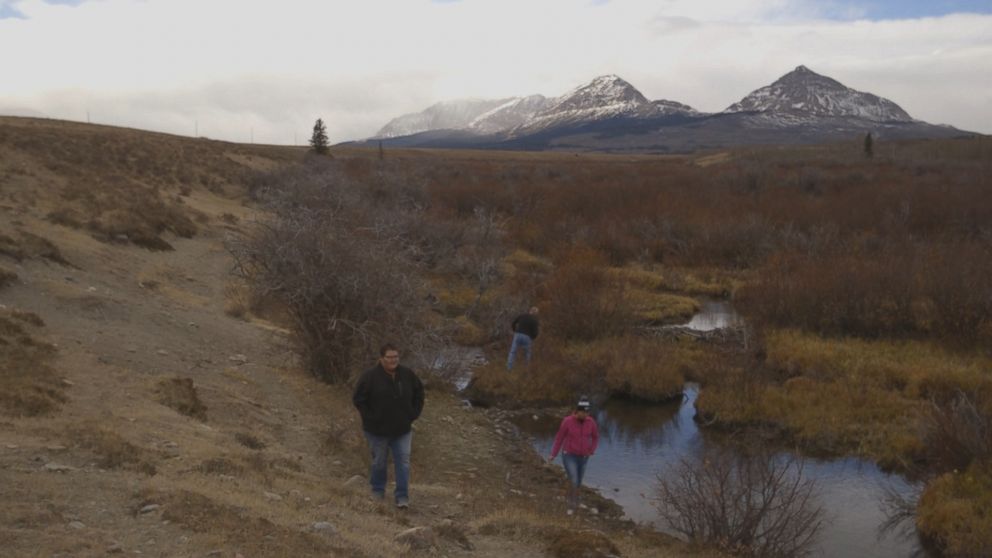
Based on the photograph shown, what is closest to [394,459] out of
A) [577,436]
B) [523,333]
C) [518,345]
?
[577,436]

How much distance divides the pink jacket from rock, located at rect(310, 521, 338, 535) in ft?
13.7

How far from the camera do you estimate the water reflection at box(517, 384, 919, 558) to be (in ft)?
37.7

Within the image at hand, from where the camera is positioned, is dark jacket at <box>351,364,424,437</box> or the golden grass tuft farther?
the golden grass tuft

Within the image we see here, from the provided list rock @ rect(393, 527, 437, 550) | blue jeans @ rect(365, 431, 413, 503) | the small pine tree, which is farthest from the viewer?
the small pine tree

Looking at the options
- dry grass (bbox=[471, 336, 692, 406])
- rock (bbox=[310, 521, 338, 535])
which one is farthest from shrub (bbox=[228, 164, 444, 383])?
rock (bbox=[310, 521, 338, 535])

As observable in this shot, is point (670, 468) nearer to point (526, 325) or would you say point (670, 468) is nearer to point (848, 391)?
point (848, 391)

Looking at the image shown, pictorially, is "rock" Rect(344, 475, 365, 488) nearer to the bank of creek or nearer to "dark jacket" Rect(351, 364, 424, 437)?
"dark jacket" Rect(351, 364, 424, 437)

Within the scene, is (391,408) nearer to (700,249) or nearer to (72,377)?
(72,377)

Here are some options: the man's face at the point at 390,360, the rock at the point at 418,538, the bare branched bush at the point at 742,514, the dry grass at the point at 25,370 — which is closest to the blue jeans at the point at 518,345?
the bare branched bush at the point at 742,514

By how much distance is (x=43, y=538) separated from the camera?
6559 millimetres

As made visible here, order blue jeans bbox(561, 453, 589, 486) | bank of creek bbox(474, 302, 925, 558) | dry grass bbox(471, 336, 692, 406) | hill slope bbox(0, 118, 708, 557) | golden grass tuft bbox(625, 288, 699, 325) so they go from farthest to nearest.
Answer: golden grass tuft bbox(625, 288, 699, 325) → dry grass bbox(471, 336, 692, 406) → blue jeans bbox(561, 453, 589, 486) → bank of creek bbox(474, 302, 925, 558) → hill slope bbox(0, 118, 708, 557)

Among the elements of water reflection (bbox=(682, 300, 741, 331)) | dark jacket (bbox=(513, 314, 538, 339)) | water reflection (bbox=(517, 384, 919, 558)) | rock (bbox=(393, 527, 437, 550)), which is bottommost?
water reflection (bbox=(517, 384, 919, 558))

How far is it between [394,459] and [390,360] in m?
1.36

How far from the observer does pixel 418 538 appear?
8.51 m
